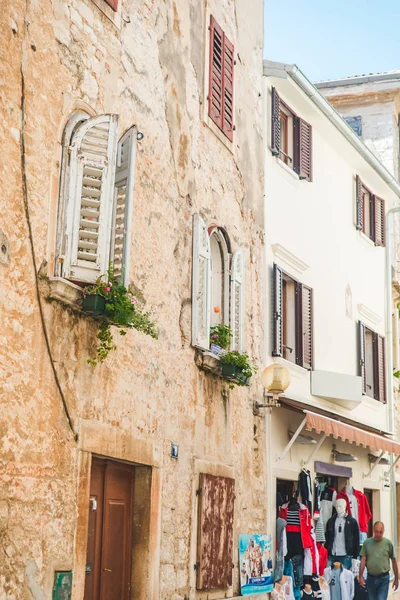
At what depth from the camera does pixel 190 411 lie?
11242 millimetres

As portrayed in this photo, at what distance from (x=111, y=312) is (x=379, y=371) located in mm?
11264

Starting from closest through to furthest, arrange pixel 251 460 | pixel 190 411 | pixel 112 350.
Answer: pixel 112 350
pixel 190 411
pixel 251 460

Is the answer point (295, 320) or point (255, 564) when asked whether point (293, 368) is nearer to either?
point (295, 320)

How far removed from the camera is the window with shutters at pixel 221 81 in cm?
1259

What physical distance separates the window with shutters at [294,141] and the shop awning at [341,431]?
422cm

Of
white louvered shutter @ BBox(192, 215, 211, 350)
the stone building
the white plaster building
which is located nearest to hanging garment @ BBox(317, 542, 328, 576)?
the white plaster building

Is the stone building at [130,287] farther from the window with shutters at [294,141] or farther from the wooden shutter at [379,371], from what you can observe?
the wooden shutter at [379,371]

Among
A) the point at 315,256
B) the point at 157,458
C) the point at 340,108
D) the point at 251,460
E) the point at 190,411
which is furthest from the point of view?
the point at 340,108

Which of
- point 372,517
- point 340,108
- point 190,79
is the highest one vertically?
point 340,108

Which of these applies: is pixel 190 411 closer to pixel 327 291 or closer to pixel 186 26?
pixel 186 26

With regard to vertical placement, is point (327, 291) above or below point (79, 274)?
above

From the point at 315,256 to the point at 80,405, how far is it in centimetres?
847

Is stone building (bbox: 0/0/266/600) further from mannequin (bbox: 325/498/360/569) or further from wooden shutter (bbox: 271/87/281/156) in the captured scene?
mannequin (bbox: 325/498/360/569)

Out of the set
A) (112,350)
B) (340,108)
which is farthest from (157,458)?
(340,108)
